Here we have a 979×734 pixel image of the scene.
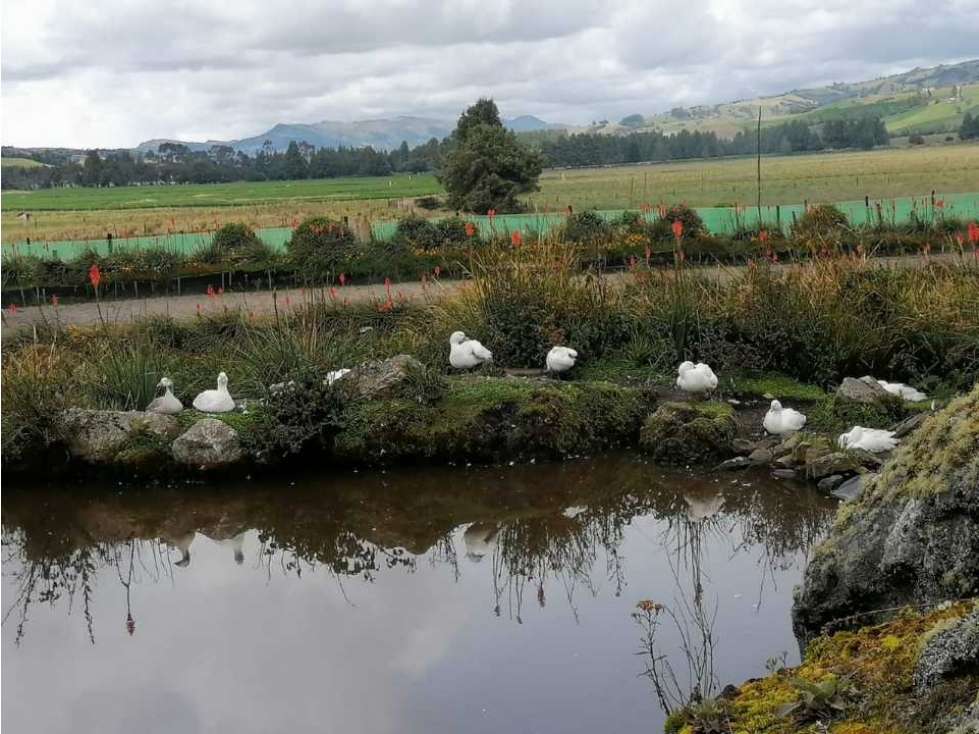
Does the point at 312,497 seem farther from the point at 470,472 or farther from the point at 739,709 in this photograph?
the point at 739,709

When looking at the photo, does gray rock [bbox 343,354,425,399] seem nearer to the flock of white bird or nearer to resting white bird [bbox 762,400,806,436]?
the flock of white bird

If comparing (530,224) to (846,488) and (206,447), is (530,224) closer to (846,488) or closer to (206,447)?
(206,447)

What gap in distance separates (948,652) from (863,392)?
696 cm

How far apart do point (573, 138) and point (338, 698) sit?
8386cm

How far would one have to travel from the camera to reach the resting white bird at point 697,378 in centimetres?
1017

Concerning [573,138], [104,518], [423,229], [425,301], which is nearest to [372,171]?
[573,138]

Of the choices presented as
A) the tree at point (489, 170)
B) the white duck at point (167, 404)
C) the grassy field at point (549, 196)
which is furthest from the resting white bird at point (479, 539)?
the tree at point (489, 170)

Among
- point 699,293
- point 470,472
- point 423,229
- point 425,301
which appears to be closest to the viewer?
point 470,472

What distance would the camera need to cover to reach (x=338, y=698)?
5648 millimetres

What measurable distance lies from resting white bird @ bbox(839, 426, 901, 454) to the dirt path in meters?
6.10

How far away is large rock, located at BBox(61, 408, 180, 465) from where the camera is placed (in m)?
9.35

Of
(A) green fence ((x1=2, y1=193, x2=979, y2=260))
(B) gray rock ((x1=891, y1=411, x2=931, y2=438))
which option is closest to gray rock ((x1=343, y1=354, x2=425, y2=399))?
(B) gray rock ((x1=891, y1=411, x2=931, y2=438))

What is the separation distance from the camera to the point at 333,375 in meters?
10.0

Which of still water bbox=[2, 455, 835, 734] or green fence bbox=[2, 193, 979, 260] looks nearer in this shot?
still water bbox=[2, 455, 835, 734]
